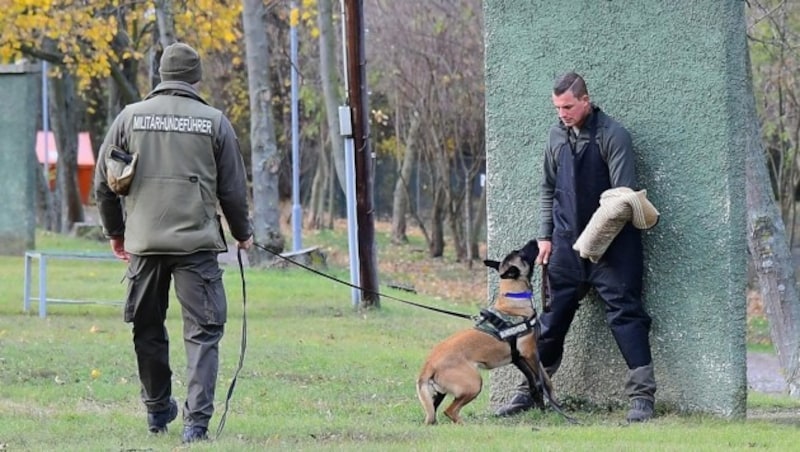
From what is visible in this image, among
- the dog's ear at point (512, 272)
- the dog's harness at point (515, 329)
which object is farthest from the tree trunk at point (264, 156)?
the dog's harness at point (515, 329)

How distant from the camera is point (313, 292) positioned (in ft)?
60.8

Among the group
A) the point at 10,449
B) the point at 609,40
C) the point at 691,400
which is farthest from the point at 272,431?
the point at 609,40

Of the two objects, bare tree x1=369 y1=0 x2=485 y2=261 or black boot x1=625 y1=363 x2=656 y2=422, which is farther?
→ bare tree x1=369 y1=0 x2=485 y2=261

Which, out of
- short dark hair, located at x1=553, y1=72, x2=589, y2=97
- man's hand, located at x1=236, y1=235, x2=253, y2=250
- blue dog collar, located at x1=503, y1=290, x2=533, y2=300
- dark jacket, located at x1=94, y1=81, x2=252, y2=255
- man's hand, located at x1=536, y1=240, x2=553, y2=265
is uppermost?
short dark hair, located at x1=553, y1=72, x2=589, y2=97

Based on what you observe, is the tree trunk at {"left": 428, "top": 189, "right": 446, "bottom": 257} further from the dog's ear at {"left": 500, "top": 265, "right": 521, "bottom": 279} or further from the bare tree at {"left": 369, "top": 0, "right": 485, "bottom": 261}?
the dog's ear at {"left": 500, "top": 265, "right": 521, "bottom": 279}

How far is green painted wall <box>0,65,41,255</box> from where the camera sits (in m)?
15.5

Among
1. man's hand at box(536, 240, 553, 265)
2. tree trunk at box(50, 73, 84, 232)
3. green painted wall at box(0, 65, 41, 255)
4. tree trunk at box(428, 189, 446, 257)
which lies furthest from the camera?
tree trunk at box(50, 73, 84, 232)

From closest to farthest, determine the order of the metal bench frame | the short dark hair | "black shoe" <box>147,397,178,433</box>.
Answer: "black shoe" <box>147,397,178,433</box> → the short dark hair → the metal bench frame

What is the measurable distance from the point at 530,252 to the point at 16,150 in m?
9.12

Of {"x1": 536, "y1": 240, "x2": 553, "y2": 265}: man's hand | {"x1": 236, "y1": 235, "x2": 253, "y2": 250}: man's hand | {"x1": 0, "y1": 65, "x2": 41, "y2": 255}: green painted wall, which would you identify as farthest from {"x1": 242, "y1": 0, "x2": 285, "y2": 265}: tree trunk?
{"x1": 236, "y1": 235, "x2": 253, "y2": 250}: man's hand

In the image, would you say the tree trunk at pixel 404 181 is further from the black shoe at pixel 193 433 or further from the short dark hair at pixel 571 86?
the black shoe at pixel 193 433

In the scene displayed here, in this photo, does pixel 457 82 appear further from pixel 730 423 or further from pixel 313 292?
pixel 730 423

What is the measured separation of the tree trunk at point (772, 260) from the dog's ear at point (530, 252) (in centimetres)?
466

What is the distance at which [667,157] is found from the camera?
8320 mm
